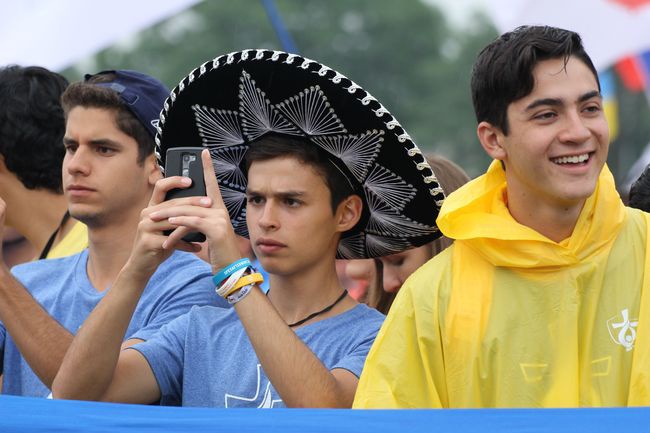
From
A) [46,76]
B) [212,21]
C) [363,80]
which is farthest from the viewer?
[212,21]

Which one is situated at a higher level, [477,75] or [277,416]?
[477,75]

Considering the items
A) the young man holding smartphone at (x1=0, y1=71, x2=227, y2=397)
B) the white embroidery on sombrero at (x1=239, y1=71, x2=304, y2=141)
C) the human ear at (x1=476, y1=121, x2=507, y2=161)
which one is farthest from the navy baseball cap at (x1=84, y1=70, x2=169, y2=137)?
the human ear at (x1=476, y1=121, x2=507, y2=161)

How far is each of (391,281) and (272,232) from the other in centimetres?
98

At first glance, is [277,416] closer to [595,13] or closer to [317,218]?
[317,218]

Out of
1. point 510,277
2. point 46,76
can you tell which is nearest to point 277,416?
point 510,277

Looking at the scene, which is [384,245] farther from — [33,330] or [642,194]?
[33,330]

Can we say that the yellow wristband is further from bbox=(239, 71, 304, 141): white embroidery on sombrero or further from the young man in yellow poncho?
bbox=(239, 71, 304, 141): white embroidery on sombrero

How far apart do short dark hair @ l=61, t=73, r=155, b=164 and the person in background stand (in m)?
0.84

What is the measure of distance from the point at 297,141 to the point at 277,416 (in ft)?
4.07

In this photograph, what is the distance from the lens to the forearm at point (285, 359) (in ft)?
11.3

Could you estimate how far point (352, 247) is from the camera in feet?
13.9

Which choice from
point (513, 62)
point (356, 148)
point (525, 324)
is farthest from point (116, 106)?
point (525, 324)

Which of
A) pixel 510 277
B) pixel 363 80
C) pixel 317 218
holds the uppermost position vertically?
pixel 363 80

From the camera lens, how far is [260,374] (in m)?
3.74
